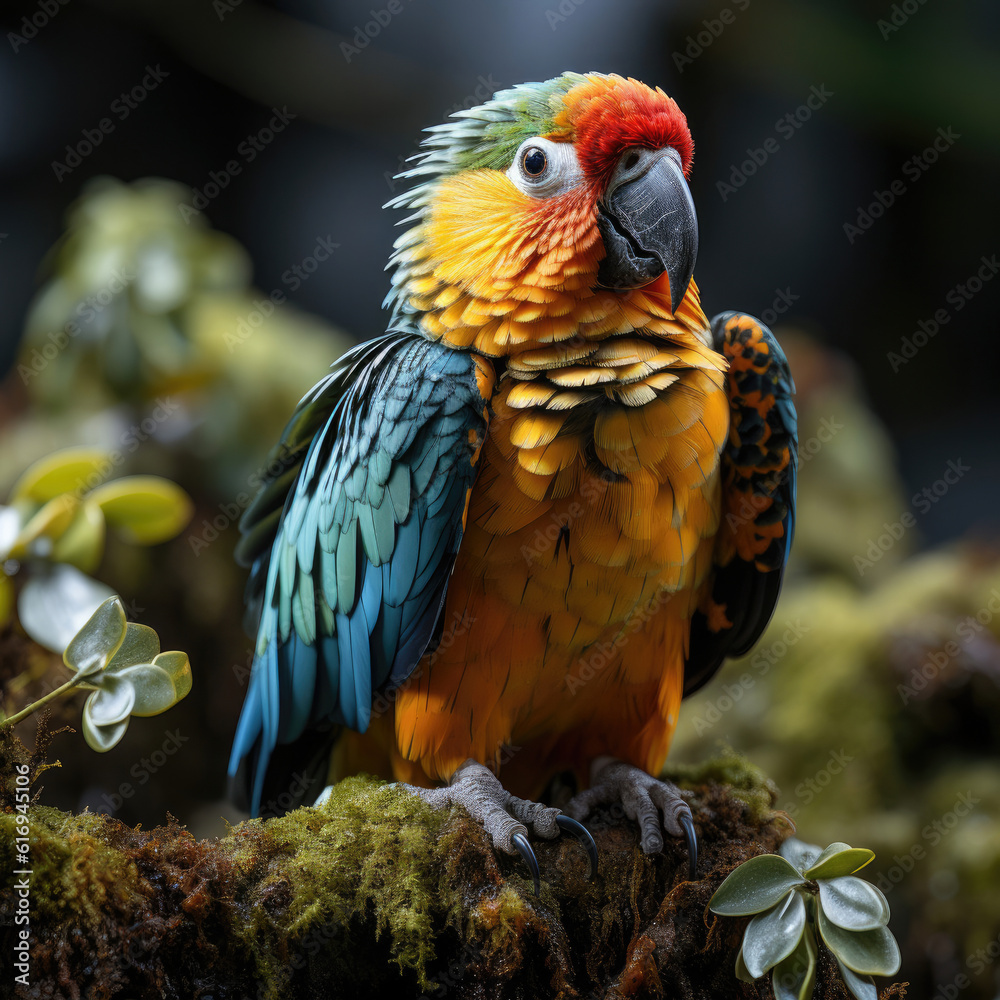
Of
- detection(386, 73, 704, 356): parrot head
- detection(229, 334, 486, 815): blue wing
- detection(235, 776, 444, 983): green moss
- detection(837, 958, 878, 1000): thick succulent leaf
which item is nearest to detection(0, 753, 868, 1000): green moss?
detection(235, 776, 444, 983): green moss

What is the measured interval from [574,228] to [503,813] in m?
1.19

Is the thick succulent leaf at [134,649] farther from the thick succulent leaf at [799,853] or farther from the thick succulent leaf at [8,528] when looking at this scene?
the thick succulent leaf at [799,853]

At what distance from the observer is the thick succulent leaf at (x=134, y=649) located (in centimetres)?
137

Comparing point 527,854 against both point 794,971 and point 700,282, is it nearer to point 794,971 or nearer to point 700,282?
point 794,971

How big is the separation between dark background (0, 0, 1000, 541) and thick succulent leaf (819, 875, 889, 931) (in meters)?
4.65

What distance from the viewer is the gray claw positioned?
1535 mm

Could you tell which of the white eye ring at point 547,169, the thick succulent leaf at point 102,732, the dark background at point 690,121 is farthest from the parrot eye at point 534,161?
the dark background at point 690,121

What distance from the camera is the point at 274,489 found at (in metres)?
2.22

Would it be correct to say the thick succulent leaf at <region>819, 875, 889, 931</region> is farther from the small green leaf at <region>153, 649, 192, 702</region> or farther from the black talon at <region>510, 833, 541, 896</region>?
the small green leaf at <region>153, 649, 192, 702</region>

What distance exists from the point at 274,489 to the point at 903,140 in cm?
518

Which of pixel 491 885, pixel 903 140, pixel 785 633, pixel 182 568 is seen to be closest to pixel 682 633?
pixel 491 885

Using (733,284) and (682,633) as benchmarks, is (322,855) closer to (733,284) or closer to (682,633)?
(682,633)

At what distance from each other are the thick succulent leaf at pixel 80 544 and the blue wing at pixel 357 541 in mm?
445

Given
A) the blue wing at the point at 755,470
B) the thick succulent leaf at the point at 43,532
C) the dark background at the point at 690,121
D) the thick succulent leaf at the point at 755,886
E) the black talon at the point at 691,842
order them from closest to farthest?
A: the thick succulent leaf at the point at 755,886, the black talon at the point at 691,842, the blue wing at the point at 755,470, the thick succulent leaf at the point at 43,532, the dark background at the point at 690,121
